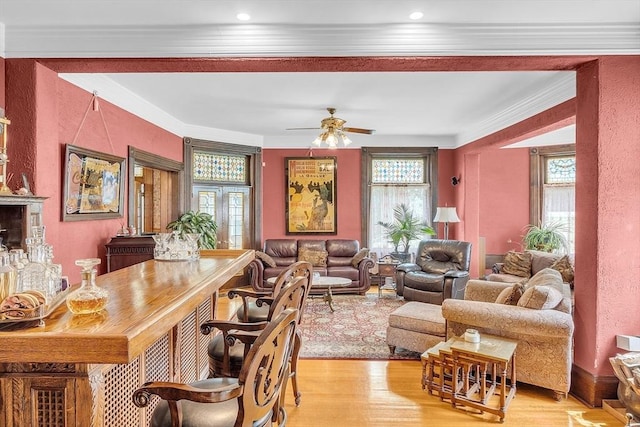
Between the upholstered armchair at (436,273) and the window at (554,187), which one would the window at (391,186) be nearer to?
the upholstered armchair at (436,273)

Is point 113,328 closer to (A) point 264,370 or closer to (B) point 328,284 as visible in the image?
(A) point 264,370

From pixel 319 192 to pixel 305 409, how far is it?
5.19 m

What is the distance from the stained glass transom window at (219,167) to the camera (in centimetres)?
680

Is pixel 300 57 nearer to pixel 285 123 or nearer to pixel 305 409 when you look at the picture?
pixel 305 409

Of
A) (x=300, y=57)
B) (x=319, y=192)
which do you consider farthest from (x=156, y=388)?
(x=319, y=192)

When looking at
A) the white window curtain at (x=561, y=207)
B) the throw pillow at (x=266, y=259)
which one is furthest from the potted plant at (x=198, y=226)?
the white window curtain at (x=561, y=207)

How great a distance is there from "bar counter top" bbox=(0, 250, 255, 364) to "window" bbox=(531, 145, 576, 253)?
6.96 meters

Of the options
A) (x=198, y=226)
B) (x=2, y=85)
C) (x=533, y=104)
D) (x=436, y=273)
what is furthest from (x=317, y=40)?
(x=436, y=273)

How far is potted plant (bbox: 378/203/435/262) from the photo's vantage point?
7176 millimetres

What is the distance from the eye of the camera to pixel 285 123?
6.41 meters

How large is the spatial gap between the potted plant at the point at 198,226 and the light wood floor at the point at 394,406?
3222mm

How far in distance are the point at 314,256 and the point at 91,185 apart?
13.0 feet

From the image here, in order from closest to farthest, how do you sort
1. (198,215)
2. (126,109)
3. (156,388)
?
(156,388) → (126,109) → (198,215)

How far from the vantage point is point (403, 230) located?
7.18 metres
